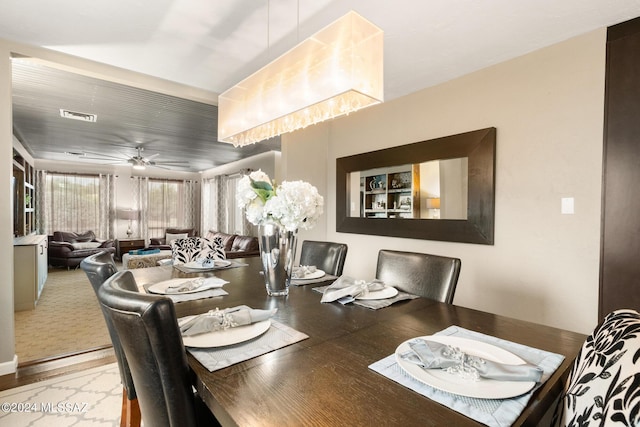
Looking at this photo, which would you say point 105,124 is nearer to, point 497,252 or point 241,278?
point 241,278

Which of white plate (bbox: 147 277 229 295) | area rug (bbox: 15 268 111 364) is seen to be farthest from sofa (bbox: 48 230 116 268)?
white plate (bbox: 147 277 229 295)

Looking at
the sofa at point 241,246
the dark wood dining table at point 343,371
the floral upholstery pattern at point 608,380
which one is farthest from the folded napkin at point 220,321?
the sofa at point 241,246

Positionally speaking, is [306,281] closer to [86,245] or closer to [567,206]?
[567,206]

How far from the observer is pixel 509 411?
2.04ft

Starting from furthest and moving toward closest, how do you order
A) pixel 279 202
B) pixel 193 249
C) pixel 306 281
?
1. pixel 193 249
2. pixel 306 281
3. pixel 279 202

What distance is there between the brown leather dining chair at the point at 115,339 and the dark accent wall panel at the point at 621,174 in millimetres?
2715

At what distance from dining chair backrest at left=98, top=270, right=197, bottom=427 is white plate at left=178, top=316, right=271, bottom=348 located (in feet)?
0.51

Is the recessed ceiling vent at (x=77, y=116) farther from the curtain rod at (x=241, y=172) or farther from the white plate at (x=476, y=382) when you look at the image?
the white plate at (x=476, y=382)

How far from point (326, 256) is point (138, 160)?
4903 mm

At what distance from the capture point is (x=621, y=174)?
Answer: 1930 millimetres

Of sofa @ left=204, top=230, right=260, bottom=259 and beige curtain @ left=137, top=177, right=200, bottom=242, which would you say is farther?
beige curtain @ left=137, top=177, right=200, bottom=242

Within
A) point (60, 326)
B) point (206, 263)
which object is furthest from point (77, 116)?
point (206, 263)

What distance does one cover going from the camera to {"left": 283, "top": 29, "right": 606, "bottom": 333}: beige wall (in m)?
2.07

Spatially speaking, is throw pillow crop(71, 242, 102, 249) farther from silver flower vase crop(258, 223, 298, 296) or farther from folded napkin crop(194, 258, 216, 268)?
silver flower vase crop(258, 223, 298, 296)
